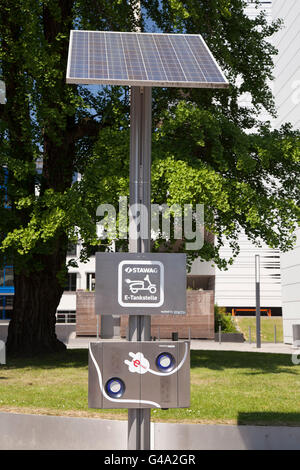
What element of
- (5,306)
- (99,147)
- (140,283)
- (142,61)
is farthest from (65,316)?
(140,283)

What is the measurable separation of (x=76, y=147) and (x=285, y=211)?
739cm

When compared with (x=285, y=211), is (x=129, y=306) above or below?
below

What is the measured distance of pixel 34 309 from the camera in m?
16.9

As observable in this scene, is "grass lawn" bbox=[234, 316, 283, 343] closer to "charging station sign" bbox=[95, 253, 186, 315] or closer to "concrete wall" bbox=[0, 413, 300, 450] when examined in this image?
"concrete wall" bbox=[0, 413, 300, 450]

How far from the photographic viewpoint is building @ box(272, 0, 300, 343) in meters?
31.4

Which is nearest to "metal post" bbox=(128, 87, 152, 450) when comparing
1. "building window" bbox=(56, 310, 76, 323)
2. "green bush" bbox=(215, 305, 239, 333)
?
"green bush" bbox=(215, 305, 239, 333)

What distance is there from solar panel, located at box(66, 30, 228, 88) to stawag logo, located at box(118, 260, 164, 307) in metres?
1.58

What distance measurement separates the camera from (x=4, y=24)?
50.4 feet

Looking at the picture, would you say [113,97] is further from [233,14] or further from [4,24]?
[233,14]

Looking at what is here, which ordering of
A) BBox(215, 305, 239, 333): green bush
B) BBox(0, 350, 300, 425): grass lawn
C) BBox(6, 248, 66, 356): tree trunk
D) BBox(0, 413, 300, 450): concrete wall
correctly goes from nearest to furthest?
BBox(0, 413, 300, 450): concrete wall → BBox(0, 350, 300, 425): grass lawn → BBox(6, 248, 66, 356): tree trunk → BBox(215, 305, 239, 333): green bush
